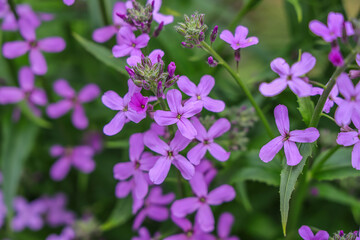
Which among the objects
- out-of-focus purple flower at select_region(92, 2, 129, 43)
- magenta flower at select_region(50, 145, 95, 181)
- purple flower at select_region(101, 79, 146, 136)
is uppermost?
purple flower at select_region(101, 79, 146, 136)

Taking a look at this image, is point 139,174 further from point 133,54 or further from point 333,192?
point 333,192

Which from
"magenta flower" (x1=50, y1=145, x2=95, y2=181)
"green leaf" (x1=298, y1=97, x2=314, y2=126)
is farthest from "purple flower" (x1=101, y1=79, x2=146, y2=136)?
"magenta flower" (x1=50, y1=145, x2=95, y2=181)

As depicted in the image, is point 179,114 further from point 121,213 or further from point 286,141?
point 121,213

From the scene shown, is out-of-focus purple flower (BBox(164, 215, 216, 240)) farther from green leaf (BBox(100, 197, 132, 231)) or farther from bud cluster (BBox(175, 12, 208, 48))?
bud cluster (BBox(175, 12, 208, 48))

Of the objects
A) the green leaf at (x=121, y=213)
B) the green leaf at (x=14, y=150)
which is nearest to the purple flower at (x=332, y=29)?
the green leaf at (x=121, y=213)

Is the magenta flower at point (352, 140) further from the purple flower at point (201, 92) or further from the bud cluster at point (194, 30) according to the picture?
the bud cluster at point (194, 30)
